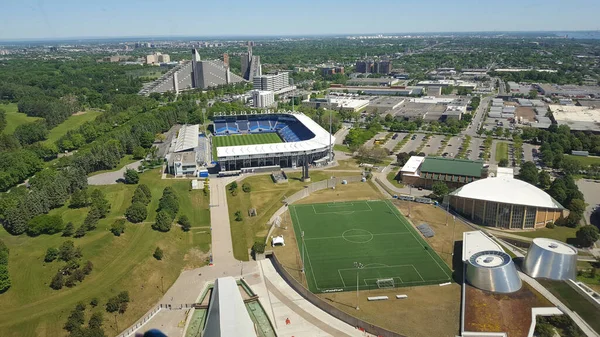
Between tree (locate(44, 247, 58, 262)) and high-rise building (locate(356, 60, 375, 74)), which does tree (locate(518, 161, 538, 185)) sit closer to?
tree (locate(44, 247, 58, 262))

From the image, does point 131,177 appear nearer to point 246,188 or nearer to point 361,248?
point 246,188

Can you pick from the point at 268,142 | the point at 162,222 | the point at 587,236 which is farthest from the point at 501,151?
the point at 162,222

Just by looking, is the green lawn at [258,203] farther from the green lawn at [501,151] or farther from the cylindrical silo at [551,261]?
the green lawn at [501,151]

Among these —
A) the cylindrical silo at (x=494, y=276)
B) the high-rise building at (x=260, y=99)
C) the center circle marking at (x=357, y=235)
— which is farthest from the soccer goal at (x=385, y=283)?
the high-rise building at (x=260, y=99)

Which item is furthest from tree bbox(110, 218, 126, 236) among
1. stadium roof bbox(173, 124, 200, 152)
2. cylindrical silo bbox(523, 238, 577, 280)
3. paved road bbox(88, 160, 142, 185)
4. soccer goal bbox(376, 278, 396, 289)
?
cylindrical silo bbox(523, 238, 577, 280)

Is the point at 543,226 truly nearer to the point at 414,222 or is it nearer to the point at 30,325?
the point at 414,222
